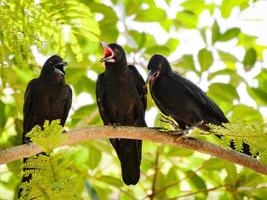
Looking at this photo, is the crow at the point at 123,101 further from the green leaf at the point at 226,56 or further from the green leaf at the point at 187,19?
the green leaf at the point at 187,19

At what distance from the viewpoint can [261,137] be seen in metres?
2.43

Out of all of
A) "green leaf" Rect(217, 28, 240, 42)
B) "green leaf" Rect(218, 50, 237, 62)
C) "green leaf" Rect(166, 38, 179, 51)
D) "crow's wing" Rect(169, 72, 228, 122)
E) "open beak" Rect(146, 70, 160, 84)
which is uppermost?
"green leaf" Rect(166, 38, 179, 51)

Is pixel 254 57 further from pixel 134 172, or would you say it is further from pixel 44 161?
pixel 44 161

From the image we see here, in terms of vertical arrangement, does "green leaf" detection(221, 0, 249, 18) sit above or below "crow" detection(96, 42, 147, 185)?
above

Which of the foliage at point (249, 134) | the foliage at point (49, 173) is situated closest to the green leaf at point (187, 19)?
the foliage at point (249, 134)

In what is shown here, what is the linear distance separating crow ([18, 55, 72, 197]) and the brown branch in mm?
1482

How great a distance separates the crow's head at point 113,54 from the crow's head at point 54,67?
1.24 ft

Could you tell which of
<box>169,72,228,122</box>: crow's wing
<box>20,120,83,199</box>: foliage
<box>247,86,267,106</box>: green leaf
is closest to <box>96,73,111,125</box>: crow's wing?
<box>169,72,228,122</box>: crow's wing

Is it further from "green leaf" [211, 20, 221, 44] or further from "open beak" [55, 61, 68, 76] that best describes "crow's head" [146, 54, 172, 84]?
"green leaf" [211, 20, 221, 44]

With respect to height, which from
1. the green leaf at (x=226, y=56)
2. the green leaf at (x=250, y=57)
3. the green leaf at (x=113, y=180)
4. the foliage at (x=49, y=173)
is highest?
the green leaf at (x=226, y=56)

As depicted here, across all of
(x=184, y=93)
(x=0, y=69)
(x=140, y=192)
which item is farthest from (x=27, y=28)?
(x=140, y=192)

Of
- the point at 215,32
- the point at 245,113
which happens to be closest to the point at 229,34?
the point at 215,32

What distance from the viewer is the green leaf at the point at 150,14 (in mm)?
5836

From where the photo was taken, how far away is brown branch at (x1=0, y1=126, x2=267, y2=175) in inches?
125
